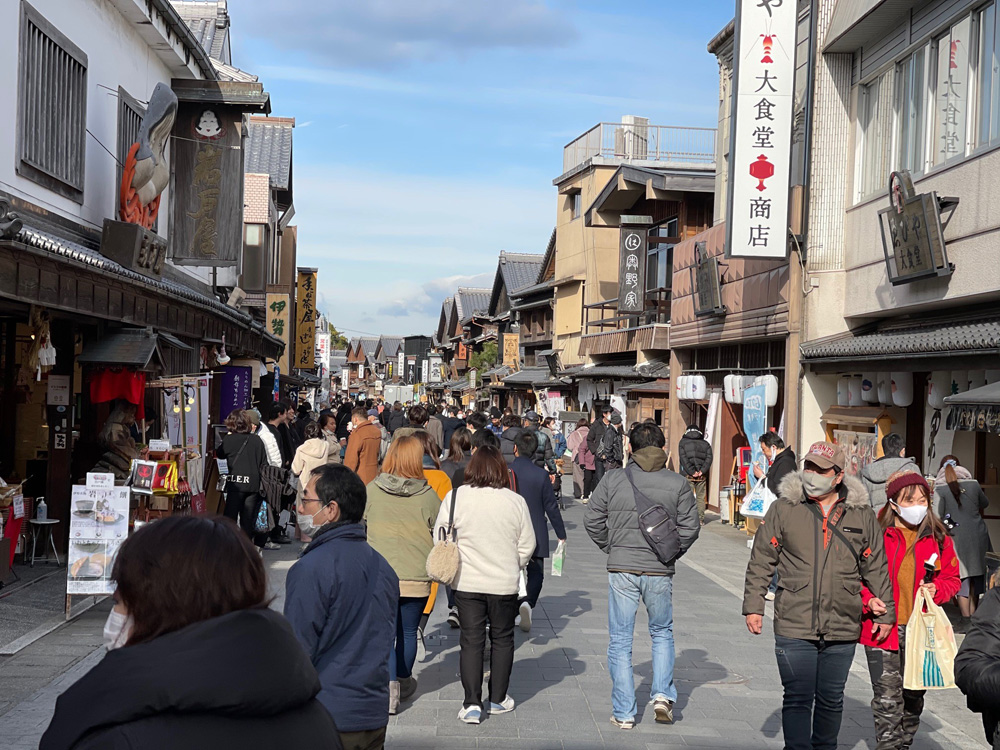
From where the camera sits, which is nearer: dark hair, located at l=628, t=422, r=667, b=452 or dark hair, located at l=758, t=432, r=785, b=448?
dark hair, located at l=628, t=422, r=667, b=452

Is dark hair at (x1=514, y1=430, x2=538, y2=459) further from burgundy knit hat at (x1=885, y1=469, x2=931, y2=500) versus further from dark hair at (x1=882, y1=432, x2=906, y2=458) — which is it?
burgundy knit hat at (x1=885, y1=469, x2=931, y2=500)

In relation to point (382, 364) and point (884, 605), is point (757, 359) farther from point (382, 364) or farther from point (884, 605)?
point (382, 364)

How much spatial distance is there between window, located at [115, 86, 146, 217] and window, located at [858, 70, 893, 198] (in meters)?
9.82

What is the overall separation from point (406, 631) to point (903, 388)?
8.17 m

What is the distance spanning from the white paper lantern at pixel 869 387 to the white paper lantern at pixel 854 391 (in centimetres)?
15

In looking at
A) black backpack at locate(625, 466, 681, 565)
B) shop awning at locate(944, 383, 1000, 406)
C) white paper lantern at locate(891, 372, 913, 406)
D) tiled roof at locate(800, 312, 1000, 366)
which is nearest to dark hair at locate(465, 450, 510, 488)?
black backpack at locate(625, 466, 681, 565)

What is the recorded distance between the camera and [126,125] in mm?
13000

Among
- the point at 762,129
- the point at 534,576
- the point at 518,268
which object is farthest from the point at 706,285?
the point at 518,268

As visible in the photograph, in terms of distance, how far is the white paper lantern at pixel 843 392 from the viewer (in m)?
14.5

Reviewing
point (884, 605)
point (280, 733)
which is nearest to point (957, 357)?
point (884, 605)

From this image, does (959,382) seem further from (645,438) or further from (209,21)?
(209,21)

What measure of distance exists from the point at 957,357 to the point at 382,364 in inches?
4518

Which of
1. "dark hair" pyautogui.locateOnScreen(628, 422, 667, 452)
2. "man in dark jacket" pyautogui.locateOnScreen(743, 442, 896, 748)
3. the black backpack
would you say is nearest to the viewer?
"man in dark jacket" pyautogui.locateOnScreen(743, 442, 896, 748)

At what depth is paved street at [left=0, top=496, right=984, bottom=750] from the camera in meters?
6.50
